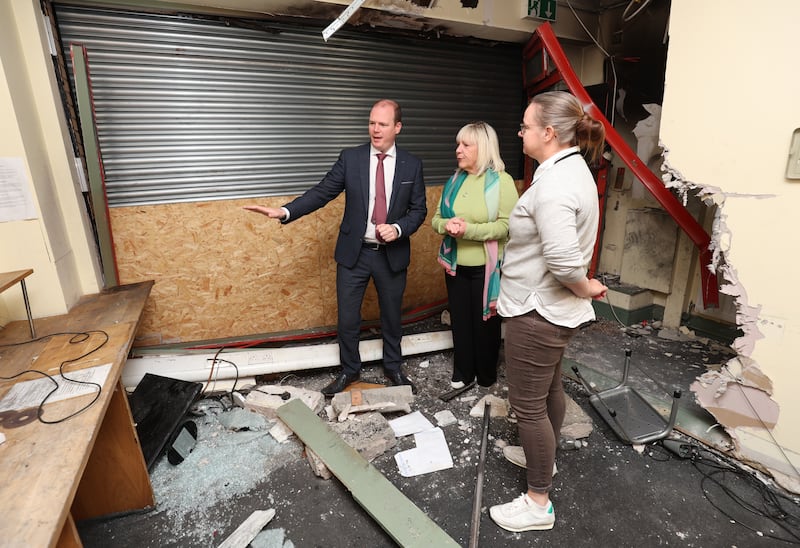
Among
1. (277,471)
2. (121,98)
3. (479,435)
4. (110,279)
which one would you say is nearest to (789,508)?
(479,435)

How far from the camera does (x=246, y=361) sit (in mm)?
2809

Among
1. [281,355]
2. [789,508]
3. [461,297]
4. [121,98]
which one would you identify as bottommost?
[789,508]

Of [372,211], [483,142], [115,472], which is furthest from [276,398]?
[483,142]

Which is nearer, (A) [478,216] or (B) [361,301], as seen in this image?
(A) [478,216]

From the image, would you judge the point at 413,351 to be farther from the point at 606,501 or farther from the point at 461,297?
the point at 606,501

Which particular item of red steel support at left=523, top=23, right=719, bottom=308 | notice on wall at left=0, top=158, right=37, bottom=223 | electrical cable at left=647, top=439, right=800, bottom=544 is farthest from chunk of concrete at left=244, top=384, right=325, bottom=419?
red steel support at left=523, top=23, right=719, bottom=308

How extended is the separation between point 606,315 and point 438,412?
2066 millimetres

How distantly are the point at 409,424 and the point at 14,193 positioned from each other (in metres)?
2.33

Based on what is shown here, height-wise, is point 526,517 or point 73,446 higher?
point 73,446

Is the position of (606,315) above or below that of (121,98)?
below

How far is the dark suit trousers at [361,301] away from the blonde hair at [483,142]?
0.77 meters

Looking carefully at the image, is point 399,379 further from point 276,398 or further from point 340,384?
point 276,398

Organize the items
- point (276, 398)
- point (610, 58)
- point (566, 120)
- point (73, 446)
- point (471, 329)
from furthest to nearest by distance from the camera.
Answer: point (610, 58)
point (471, 329)
point (276, 398)
point (566, 120)
point (73, 446)

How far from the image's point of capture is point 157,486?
2000 millimetres
